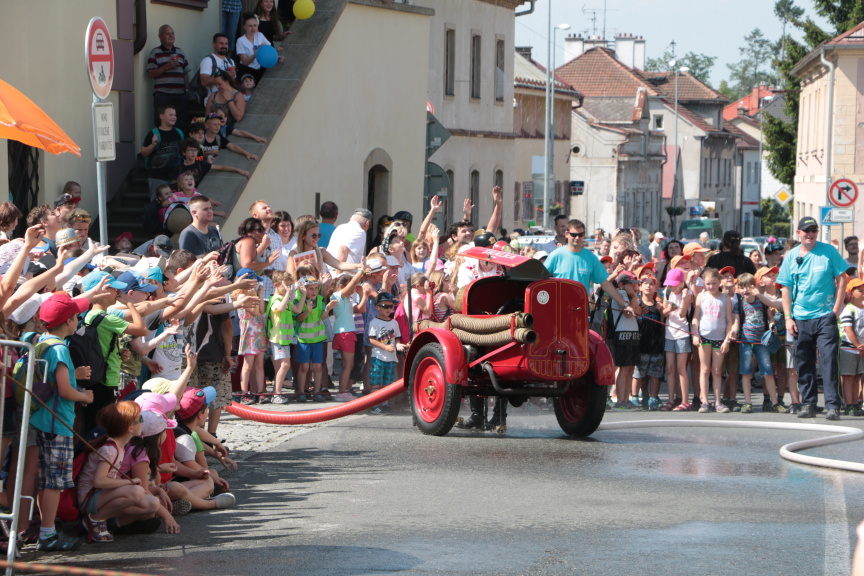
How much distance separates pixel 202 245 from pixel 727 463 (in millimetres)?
5331

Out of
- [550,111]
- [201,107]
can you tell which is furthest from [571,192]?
[201,107]

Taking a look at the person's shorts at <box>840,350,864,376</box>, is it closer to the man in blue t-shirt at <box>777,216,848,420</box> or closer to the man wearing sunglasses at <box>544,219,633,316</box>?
the man in blue t-shirt at <box>777,216,848,420</box>

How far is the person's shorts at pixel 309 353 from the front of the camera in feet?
48.8

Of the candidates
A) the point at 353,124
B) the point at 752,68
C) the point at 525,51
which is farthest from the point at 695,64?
the point at 353,124

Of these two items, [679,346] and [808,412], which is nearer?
[808,412]

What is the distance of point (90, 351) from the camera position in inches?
335

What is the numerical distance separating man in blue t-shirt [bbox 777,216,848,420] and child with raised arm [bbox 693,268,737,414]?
2.18ft

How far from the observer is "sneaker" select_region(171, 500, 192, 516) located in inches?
Answer: 344

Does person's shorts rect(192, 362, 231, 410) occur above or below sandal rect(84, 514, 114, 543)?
above

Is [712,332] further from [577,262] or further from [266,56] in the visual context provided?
[266,56]

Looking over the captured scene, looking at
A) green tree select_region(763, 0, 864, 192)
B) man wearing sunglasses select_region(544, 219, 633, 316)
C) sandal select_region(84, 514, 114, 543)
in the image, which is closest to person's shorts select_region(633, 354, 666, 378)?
man wearing sunglasses select_region(544, 219, 633, 316)

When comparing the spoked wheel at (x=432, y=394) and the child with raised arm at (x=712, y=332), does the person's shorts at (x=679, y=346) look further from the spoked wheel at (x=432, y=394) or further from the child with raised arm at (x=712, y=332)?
the spoked wheel at (x=432, y=394)

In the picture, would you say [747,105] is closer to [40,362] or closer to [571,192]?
[571,192]

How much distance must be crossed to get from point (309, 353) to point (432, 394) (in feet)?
8.31
